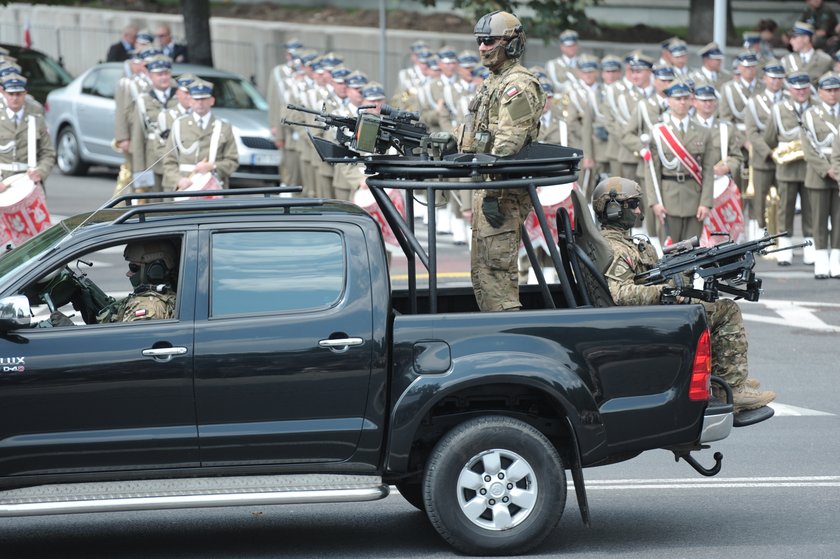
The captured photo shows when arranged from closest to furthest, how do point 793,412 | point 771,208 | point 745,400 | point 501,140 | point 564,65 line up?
→ 1. point 745,400
2. point 501,140
3. point 793,412
4. point 771,208
5. point 564,65

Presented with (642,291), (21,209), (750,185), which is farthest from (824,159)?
(642,291)

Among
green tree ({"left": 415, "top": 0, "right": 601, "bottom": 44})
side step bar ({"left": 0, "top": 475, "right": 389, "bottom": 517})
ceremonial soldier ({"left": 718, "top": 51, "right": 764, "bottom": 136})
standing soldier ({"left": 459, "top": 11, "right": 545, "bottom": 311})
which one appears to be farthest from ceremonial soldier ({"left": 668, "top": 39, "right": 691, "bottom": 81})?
side step bar ({"left": 0, "top": 475, "right": 389, "bottom": 517})

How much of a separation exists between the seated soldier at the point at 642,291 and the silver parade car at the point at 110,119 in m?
14.3

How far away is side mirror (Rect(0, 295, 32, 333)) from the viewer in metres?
6.71

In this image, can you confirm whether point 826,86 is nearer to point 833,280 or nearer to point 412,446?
point 833,280

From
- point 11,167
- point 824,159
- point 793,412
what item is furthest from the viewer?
point 824,159

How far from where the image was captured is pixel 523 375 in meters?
7.02

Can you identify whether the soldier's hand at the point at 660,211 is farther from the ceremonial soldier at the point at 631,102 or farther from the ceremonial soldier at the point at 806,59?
the ceremonial soldier at the point at 806,59

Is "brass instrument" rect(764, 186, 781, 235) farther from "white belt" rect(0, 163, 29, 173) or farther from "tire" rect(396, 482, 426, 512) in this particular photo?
"tire" rect(396, 482, 426, 512)

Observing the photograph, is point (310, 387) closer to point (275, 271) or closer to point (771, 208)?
point (275, 271)

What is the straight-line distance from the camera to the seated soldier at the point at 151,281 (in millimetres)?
7293

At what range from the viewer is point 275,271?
7.14 metres

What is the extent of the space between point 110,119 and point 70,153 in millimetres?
1948

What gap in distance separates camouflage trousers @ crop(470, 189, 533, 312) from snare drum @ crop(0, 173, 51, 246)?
305 inches
